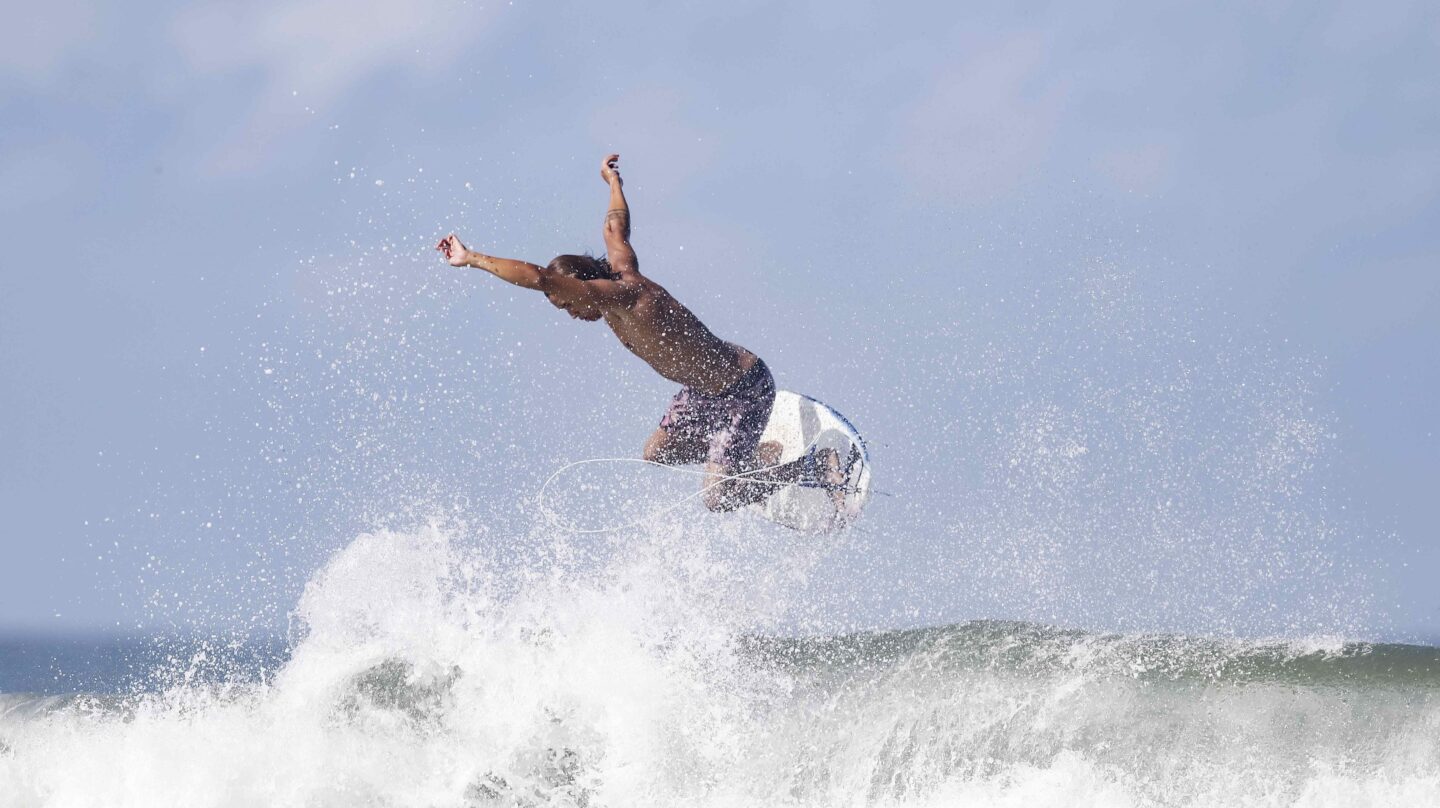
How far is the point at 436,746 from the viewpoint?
917cm

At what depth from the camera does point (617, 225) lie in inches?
328

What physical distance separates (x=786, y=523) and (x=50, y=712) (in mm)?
7326

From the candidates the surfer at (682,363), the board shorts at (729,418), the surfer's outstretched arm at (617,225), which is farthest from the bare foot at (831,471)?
the surfer's outstretched arm at (617,225)

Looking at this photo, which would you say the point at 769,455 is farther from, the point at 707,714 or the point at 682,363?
the point at 707,714

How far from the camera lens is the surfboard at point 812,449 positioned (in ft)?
30.5

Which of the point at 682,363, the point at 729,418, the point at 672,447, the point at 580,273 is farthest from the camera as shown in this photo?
the point at 672,447

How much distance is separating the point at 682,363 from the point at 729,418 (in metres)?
0.84

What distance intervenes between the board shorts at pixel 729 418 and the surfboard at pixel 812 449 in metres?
0.11

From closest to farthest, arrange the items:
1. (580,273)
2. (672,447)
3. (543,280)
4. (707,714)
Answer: (543,280)
(580,273)
(707,714)
(672,447)

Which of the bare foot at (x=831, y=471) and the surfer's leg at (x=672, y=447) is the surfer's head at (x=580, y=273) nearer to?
the surfer's leg at (x=672, y=447)

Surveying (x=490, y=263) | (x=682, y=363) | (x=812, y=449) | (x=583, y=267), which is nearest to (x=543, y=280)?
(x=490, y=263)

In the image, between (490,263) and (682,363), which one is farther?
(682,363)

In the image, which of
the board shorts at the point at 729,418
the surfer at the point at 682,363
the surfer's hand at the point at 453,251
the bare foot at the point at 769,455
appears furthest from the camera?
the bare foot at the point at 769,455

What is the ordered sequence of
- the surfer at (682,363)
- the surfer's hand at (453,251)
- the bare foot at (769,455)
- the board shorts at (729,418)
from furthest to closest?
the bare foot at (769,455)
the board shorts at (729,418)
the surfer at (682,363)
the surfer's hand at (453,251)
